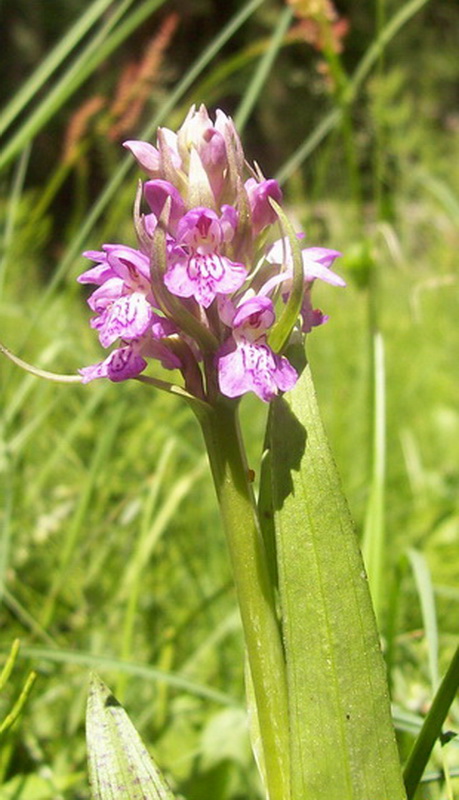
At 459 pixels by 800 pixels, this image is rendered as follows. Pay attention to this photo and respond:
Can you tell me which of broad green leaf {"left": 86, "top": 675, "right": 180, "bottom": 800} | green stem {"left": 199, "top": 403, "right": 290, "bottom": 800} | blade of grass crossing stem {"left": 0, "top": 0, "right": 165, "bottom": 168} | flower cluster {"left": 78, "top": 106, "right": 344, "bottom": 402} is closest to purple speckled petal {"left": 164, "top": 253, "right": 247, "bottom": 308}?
flower cluster {"left": 78, "top": 106, "right": 344, "bottom": 402}

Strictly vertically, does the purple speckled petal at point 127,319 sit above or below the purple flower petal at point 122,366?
above

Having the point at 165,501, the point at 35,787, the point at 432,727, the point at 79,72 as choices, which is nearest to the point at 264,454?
the point at 432,727

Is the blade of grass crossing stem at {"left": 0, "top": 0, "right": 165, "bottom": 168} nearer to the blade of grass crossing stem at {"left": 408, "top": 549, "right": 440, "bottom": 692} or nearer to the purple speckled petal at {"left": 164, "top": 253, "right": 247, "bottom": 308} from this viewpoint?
the purple speckled petal at {"left": 164, "top": 253, "right": 247, "bottom": 308}

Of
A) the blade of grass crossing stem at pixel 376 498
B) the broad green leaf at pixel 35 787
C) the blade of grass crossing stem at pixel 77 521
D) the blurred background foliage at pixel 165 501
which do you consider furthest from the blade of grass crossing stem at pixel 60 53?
the broad green leaf at pixel 35 787

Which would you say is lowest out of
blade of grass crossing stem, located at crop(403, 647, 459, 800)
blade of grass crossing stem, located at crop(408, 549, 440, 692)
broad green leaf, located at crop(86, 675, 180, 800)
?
broad green leaf, located at crop(86, 675, 180, 800)

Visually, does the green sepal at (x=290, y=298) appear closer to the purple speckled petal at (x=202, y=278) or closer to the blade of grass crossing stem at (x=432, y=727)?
the purple speckled petal at (x=202, y=278)

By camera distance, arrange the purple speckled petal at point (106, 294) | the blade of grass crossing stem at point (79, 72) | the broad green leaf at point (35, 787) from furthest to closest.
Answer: the blade of grass crossing stem at point (79, 72) → the broad green leaf at point (35, 787) → the purple speckled petal at point (106, 294)

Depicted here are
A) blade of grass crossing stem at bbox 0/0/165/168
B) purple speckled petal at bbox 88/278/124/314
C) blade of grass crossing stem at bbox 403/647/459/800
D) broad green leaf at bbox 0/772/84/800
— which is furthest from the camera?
blade of grass crossing stem at bbox 0/0/165/168
